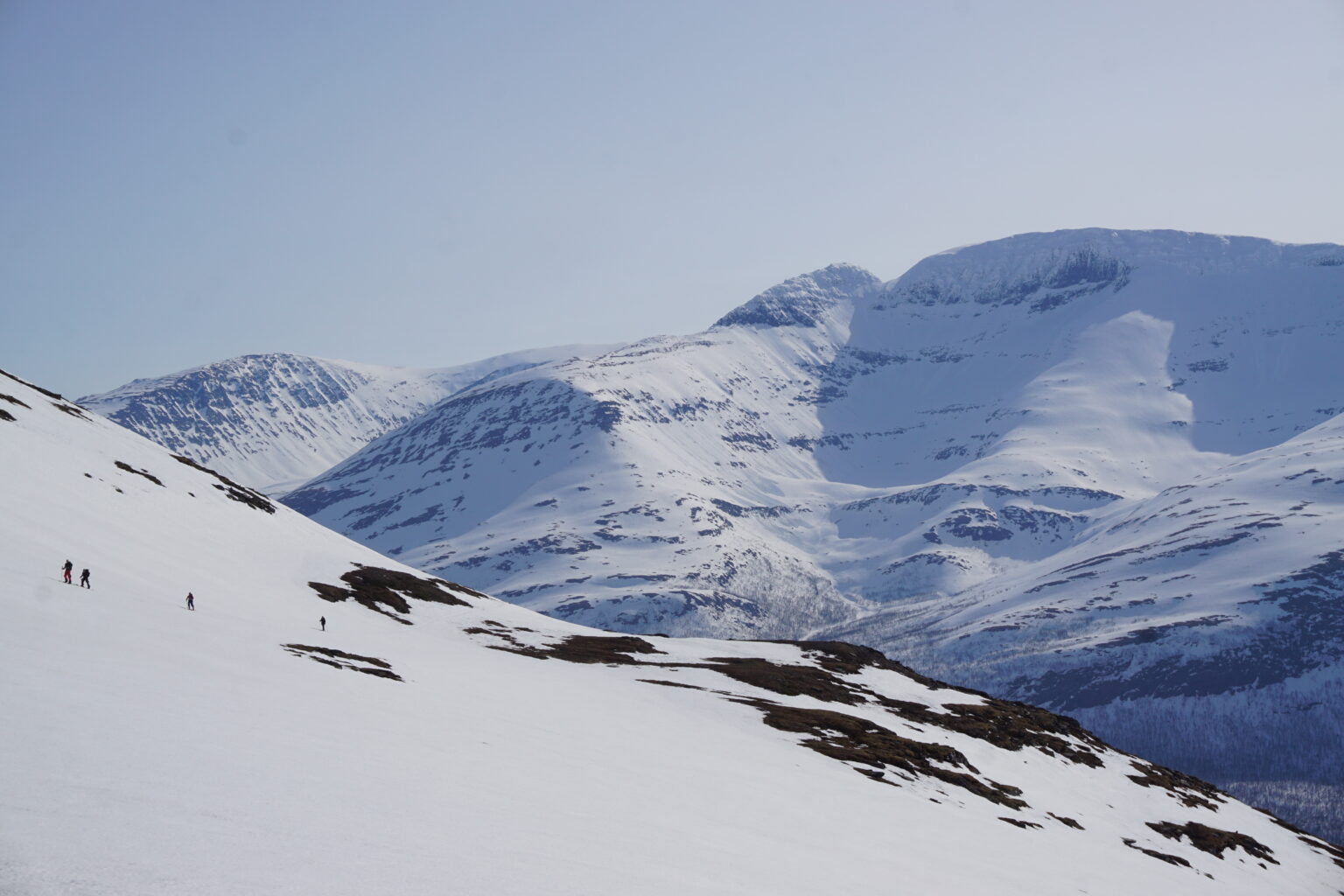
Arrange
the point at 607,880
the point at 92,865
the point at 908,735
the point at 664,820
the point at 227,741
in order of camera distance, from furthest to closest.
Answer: the point at 908,735, the point at 664,820, the point at 227,741, the point at 607,880, the point at 92,865

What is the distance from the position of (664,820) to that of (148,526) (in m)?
62.9

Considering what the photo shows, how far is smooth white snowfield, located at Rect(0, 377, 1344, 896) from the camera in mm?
21203

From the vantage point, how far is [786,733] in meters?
65.5

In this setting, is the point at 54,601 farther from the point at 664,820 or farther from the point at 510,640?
the point at 510,640

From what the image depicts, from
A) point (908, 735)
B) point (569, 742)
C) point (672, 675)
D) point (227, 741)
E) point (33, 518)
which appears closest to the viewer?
point (227, 741)

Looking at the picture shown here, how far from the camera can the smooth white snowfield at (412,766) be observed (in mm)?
21203

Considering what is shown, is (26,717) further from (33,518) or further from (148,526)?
(148,526)

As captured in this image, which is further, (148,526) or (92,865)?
(148,526)

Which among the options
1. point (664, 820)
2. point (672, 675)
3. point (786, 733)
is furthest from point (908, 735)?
point (664, 820)

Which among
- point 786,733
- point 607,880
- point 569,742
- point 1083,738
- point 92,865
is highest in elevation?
point 92,865

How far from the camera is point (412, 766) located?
31.3 metres

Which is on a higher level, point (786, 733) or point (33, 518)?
point (33, 518)

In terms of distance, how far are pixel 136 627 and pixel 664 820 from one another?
27.6 m

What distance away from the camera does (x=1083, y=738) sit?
315 ft
